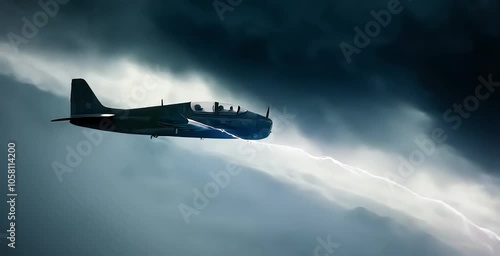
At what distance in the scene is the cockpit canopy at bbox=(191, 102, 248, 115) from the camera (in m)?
52.2

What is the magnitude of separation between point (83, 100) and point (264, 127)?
59.7 feet

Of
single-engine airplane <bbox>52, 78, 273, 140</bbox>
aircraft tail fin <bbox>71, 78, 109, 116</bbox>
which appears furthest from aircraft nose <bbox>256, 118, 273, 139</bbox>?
aircraft tail fin <bbox>71, 78, 109, 116</bbox>

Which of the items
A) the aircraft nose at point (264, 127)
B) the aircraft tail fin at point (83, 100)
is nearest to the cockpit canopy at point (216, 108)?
the aircraft nose at point (264, 127)

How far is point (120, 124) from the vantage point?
5178 cm

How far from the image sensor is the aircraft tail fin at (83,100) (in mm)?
52281

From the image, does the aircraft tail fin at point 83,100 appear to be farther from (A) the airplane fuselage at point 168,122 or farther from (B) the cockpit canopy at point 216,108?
(B) the cockpit canopy at point 216,108

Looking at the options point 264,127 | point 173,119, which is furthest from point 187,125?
point 264,127

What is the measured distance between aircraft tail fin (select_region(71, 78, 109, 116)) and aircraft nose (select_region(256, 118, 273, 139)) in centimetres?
1530

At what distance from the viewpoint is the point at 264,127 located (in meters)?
53.2

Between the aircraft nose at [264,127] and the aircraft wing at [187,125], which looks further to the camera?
the aircraft nose at [264,127]

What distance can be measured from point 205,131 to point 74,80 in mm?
14074

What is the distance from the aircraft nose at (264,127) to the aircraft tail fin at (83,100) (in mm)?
15300

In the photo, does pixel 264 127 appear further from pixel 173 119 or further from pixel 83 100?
pixel 83 100

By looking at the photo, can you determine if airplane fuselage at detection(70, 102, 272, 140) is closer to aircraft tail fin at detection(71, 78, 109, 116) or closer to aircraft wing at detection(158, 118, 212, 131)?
aircraft wing at detection(158, 118, 212, 131)
